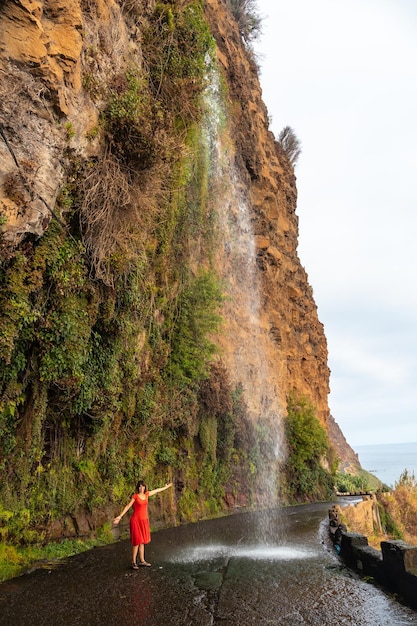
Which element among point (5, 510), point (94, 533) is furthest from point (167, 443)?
point (5, 510)

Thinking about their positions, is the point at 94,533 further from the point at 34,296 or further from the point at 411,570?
the point at 411,570

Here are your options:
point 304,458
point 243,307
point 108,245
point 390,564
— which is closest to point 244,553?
point 390,564

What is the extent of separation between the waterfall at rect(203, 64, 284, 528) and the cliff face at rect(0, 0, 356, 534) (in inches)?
71.2

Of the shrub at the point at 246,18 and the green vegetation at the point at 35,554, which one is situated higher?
the shrub at the point at 246,18

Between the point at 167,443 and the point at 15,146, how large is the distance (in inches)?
433

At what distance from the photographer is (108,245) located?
895 centimetres

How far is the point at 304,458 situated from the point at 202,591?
20847 mm

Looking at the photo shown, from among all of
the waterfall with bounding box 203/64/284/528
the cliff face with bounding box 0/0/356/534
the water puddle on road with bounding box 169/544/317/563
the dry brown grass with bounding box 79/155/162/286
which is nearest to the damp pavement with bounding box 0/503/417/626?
the water puddle on road with bounding box 169/544/317/563

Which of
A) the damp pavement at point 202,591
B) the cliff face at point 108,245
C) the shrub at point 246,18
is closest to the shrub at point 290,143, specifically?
the shrub at point 246,18

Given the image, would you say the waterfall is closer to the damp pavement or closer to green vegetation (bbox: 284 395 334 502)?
green vegetation (bbox: 284 395 334 502)

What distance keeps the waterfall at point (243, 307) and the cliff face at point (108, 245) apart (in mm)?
1809

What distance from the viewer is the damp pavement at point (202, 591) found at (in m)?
5.39

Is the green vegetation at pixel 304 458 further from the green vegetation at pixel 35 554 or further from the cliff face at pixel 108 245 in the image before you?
the green vegetation at pixel 35 554

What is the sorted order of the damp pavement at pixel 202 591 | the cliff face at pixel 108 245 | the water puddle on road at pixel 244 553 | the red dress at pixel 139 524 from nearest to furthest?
1. the damp pavement at pixel 202 591
2. the cliff face at pixel 108 245
3. the red dress at pixel 139 524
4. the water puddle on road at pixel 244 553
